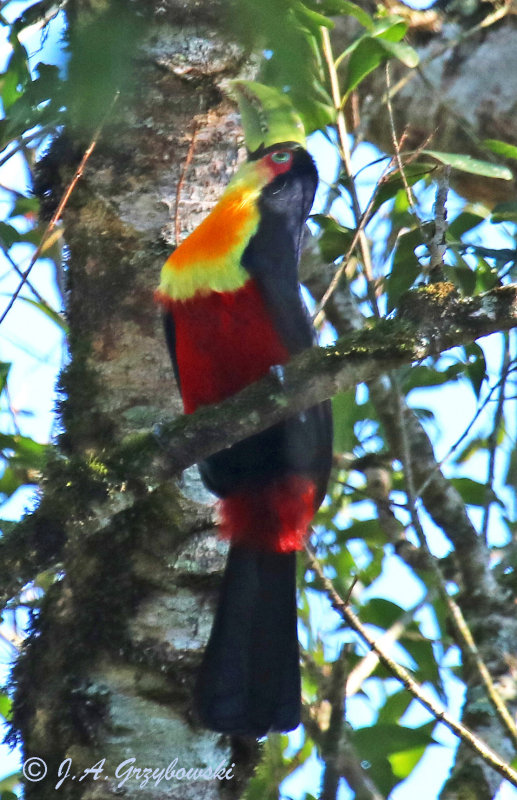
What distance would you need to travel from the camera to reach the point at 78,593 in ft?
Result: 7.62

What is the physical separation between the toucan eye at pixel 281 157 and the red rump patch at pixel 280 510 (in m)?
0.89

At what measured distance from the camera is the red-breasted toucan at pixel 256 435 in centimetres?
237

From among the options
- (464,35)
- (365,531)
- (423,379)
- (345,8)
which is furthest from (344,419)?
(464,35)

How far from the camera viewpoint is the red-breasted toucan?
2369 mm

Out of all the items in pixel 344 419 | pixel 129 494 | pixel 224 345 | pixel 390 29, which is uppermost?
pixel 390 29

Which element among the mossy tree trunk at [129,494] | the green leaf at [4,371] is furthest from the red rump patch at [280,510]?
the green leaf at [4,371]

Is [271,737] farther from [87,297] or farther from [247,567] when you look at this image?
[87,297]

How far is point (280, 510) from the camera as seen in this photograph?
8.32 ft

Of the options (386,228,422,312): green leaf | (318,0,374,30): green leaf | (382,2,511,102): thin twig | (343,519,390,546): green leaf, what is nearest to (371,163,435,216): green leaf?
(386,228,422,312): green leaf

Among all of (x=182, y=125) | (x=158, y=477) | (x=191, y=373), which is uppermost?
(x=182, y=125)

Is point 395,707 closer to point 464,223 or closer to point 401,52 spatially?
point 464,223

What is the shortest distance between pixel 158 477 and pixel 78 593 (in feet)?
1.74

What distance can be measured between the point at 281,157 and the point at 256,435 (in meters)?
0.82

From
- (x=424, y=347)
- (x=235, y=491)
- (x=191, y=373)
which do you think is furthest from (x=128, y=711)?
(x=424, y=347)
